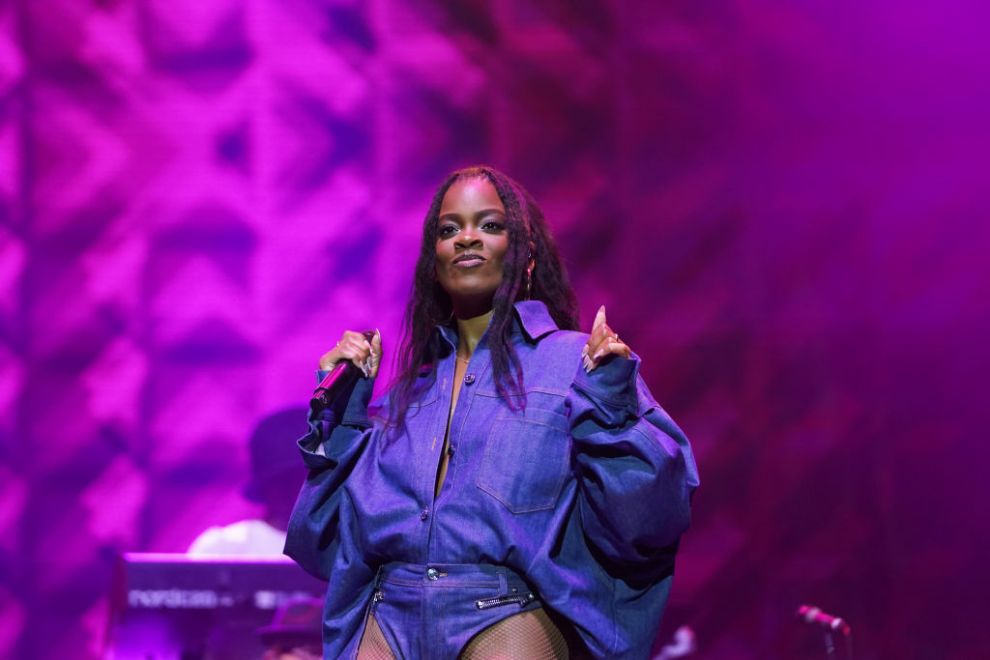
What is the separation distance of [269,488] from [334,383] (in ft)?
4.25

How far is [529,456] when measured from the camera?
1.80 m

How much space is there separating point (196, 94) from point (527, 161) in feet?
3.23

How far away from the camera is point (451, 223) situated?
6.93ft

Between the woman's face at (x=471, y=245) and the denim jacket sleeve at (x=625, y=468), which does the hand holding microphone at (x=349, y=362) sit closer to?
the woman's face at (x=471, y=245)

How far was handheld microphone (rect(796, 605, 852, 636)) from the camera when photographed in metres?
2.81

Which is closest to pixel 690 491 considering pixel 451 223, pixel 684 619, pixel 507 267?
pixel 507 267

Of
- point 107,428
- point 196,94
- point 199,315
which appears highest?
point 196,94

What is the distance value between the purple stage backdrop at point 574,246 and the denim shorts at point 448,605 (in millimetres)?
1496

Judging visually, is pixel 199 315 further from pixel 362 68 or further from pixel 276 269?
pixel 362 68

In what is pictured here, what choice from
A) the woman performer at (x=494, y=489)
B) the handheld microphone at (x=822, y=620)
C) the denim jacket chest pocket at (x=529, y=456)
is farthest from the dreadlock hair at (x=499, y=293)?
the handheld microphone at (x=822, y=620)

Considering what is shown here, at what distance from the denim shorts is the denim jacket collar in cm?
45

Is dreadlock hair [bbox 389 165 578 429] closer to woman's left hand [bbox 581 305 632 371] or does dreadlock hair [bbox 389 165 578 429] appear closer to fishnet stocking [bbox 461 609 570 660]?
woman's left hand [bbox 581 305 632 371]

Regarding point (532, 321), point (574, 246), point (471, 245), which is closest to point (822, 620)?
point (574, 246)

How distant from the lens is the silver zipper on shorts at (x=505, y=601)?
1694 mm
